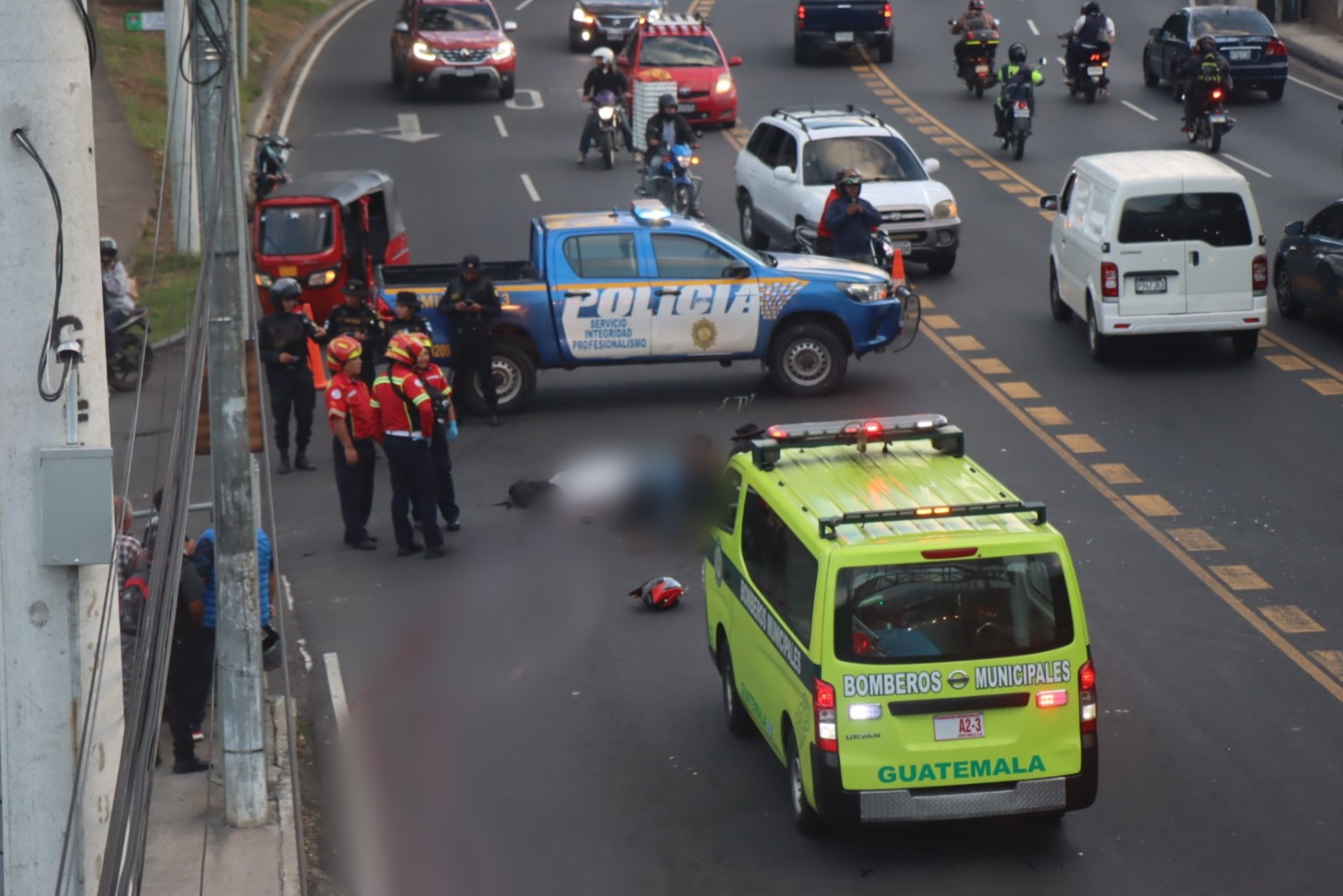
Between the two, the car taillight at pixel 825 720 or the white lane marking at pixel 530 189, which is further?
the white lane marking at pixel 530 189

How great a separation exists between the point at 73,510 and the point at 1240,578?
10.9 metres

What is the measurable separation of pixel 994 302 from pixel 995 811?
1480 centimetres

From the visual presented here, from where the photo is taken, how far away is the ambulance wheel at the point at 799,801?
10578 mm

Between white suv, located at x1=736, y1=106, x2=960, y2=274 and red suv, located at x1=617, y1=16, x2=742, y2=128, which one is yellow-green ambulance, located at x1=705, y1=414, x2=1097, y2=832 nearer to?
white suv, located at x1=736, y1=106, x2=960, y2=274

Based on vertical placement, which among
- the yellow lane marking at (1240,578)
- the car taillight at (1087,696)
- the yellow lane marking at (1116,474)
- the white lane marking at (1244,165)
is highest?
the car taillight at (1087,696)

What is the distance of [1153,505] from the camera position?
16.7 metres

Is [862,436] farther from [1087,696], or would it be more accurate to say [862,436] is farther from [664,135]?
[664,135]

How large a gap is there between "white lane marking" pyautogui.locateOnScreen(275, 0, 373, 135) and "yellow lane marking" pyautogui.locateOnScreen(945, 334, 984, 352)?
56.3 ft

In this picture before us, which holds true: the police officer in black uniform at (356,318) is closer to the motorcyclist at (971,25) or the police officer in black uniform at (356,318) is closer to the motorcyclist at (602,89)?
the motorcyclist at (602,89)

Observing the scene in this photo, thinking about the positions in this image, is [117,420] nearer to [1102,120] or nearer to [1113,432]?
Result: [1113,432]

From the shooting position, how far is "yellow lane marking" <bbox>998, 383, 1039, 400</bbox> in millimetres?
20266

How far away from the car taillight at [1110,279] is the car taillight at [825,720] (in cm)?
1161

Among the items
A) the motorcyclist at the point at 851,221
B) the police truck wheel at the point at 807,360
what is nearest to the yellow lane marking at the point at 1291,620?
the police truck wheel at the point at 807,360

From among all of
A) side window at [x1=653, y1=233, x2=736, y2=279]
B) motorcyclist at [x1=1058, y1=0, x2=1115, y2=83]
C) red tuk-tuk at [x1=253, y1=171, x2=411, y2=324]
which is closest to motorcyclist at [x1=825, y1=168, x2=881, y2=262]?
side window at [x1=653, y1=233, x2=736, y2=279]
